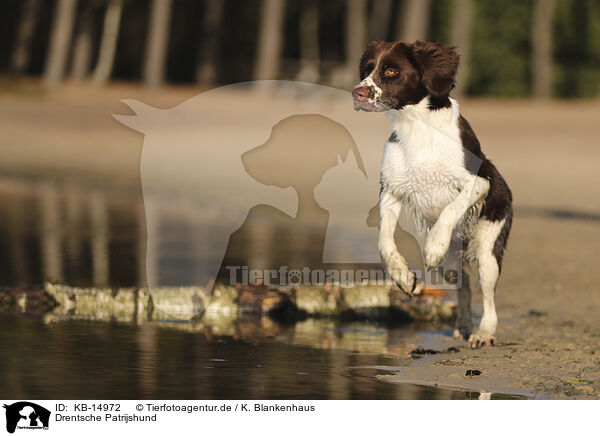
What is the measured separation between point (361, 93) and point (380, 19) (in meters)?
44.6

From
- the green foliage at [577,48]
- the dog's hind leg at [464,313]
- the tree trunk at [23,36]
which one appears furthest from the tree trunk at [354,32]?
the dog's hind leg at [464,313]

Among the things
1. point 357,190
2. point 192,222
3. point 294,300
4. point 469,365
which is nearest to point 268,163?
point 357,190

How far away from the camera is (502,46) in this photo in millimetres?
47344

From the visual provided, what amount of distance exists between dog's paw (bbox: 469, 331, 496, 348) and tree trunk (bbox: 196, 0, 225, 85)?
41422mm

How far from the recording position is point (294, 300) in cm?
1019

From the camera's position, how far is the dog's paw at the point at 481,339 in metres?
8.92

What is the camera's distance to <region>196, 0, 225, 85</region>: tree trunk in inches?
1967

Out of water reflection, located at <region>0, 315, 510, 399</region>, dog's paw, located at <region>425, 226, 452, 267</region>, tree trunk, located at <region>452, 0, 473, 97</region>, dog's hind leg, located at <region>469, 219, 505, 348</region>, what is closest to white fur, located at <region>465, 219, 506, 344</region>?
dog's hind leg, located at <region>469, 219, 505, 348</region>

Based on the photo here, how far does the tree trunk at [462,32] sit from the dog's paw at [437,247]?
3417 centimetres

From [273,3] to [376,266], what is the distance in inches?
1283

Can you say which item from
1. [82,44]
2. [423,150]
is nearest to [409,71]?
[423,150]

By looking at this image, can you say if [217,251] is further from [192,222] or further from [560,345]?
[560,345]

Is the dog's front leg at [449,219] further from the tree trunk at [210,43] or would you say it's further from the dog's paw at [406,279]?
the tree trunk at [210,43]

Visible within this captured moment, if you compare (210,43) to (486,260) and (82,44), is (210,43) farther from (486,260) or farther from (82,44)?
(486,260)
